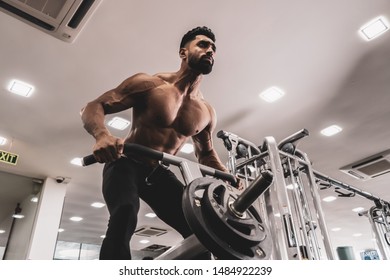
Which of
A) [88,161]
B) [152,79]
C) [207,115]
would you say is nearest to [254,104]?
[207,115]

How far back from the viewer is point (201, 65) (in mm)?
1354

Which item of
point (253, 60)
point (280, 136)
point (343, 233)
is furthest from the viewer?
point (343, 233)

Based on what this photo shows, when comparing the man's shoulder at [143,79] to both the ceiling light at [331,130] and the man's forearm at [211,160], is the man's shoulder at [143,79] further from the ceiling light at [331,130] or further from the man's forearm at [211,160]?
the ceiling light at [331,130]

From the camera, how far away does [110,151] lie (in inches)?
36.5

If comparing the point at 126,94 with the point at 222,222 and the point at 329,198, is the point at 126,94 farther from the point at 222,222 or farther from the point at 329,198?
the point at 329,198

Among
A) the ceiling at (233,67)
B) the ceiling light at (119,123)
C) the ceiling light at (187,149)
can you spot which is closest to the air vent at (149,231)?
the ceiling at (233,67)

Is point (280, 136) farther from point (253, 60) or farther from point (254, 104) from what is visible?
point (253, 60)

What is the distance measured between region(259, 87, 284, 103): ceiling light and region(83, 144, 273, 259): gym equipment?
7.72 ft

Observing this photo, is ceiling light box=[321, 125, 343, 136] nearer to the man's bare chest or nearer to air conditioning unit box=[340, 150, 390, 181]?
air conditioning unit box=[340, 150, 390, 181]

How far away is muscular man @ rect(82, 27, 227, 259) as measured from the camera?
1013 millimetres

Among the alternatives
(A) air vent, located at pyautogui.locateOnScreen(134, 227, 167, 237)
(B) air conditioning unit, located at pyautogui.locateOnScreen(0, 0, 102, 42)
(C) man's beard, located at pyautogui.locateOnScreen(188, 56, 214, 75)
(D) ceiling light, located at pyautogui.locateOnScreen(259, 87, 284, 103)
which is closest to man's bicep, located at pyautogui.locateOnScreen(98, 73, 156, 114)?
(C) man's beard, located at pyautogui.locateOnScreen(188, 56, 214, 75)

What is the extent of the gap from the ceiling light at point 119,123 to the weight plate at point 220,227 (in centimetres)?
266

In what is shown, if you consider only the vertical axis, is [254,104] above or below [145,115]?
above

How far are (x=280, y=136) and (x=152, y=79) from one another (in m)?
2.88
